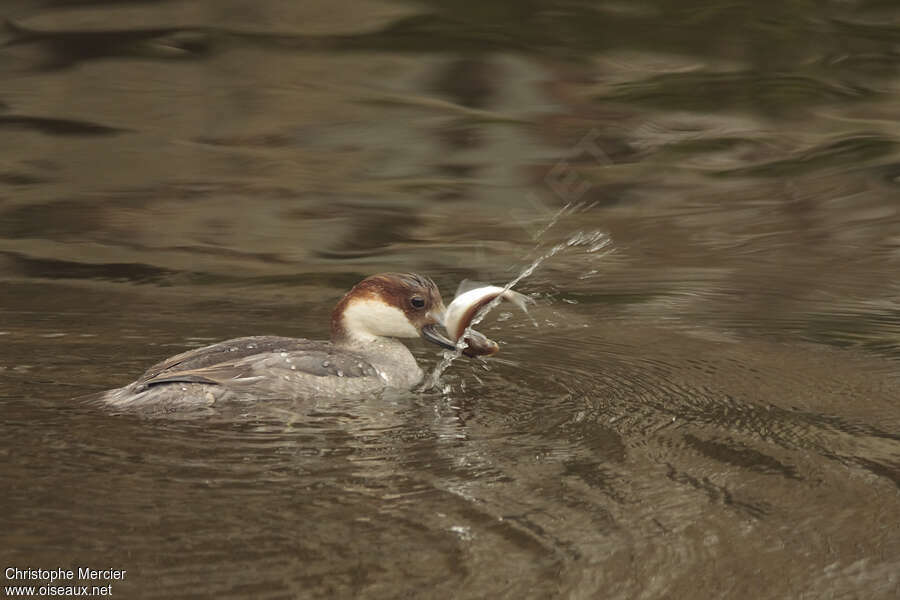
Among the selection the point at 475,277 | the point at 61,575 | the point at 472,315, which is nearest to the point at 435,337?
the point at 472,315

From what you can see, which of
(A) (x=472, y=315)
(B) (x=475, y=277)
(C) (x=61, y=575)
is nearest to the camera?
(C) (x=61, y=575)

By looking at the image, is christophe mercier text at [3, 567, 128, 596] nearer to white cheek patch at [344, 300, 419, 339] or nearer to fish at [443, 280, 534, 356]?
fish at [443, 280, 534, 356]

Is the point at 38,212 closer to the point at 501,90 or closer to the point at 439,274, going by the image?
the point at 439,274

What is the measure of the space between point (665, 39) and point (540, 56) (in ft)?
3.40

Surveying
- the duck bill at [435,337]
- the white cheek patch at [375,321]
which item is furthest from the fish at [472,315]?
the white cheek patch at [375,321]

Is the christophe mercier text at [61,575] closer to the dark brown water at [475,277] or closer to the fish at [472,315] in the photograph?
the dark brown water at [475,277]

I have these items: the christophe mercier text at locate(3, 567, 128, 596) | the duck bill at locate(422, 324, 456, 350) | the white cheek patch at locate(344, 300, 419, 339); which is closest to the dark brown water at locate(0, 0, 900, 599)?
the christophe mercier text at locate(3, 567, 128, 596)

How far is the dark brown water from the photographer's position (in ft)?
15.7

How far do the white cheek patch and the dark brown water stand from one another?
1.29 feet

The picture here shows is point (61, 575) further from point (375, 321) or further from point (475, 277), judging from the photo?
point (475, 277)

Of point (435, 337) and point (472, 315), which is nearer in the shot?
point (472, 315)

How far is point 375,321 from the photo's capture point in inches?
290

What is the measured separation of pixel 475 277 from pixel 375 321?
1.84 meters

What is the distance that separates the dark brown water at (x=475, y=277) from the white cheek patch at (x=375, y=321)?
0.39m
